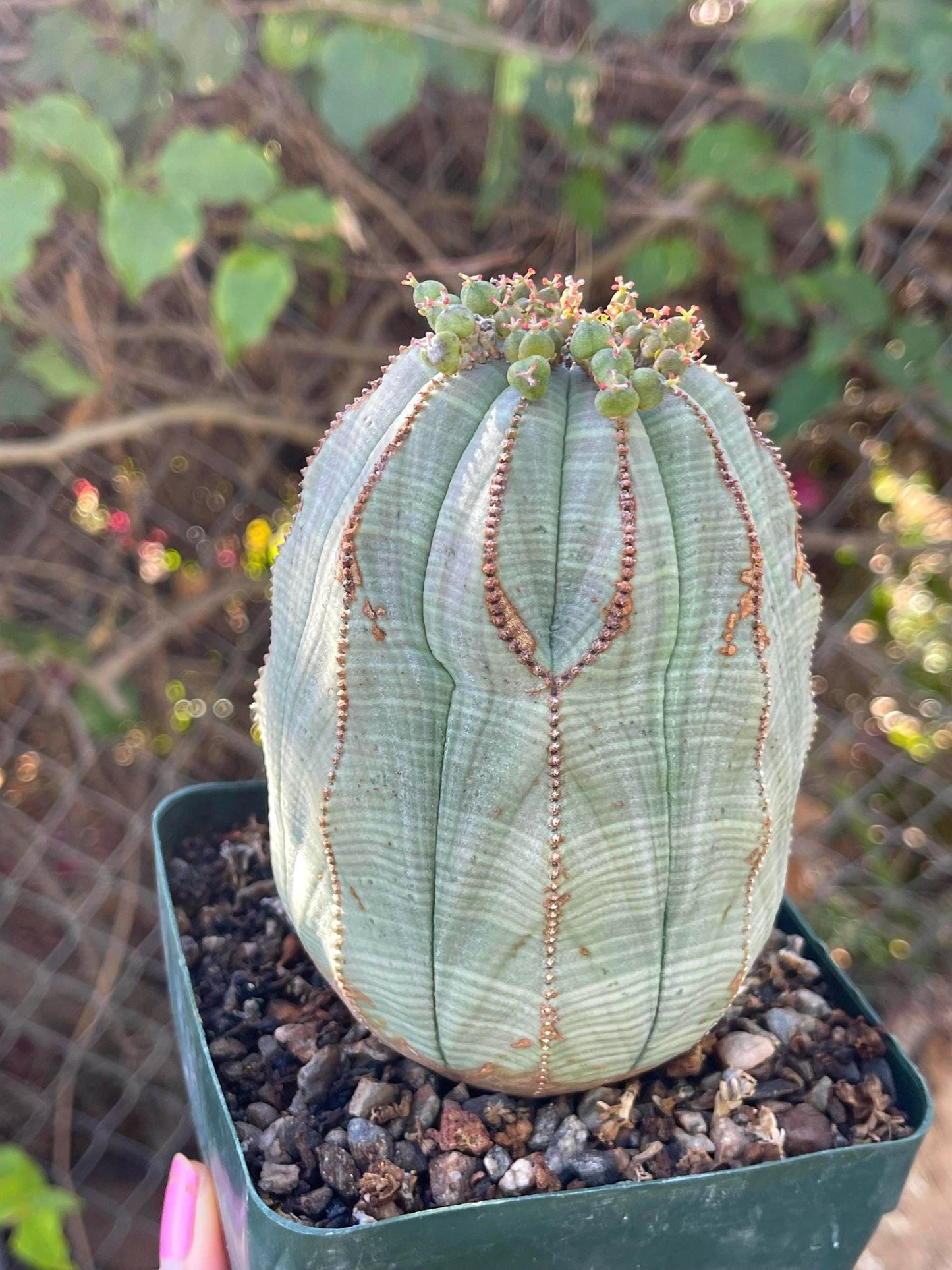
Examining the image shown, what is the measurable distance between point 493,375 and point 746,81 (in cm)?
91

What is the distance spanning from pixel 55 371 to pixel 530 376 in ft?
3.33

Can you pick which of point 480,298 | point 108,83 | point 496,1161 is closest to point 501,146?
point 108,83

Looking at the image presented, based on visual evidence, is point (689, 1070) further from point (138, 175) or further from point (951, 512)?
point (951, 512)

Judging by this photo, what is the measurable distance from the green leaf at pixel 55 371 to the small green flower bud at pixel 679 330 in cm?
101

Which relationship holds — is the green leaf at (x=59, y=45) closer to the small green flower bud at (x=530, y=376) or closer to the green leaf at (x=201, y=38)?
the green leaf at (x=201, y=38)

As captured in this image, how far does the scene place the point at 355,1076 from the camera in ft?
2.39

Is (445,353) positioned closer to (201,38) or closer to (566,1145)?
(566,1145)

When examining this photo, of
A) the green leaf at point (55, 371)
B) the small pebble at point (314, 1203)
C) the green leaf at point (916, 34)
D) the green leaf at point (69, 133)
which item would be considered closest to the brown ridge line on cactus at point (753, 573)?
the small pebble at point (314, 1203)

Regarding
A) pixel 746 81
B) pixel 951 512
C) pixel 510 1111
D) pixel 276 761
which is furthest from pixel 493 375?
pixel 951 512

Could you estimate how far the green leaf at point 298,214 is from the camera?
46.8 inches

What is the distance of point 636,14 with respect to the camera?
1.26 meters

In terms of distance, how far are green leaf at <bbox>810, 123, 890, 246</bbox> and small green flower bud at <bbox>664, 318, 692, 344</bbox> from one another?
803 mm

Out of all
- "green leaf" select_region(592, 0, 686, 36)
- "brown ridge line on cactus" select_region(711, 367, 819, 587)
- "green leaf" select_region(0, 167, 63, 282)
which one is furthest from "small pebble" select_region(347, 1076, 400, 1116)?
"green leaf" select_region(592, 0, 686, 36)

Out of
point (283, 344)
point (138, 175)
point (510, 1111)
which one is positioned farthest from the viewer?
point (283, 344)
